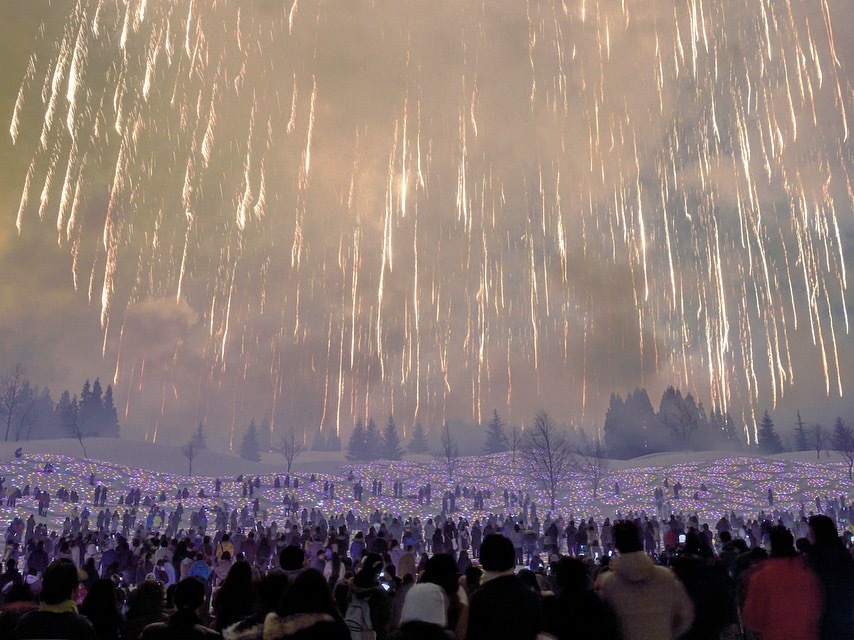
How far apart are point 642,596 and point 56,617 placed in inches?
166

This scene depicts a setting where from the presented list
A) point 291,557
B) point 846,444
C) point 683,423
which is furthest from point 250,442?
point 291,557

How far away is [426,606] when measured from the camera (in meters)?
4.29

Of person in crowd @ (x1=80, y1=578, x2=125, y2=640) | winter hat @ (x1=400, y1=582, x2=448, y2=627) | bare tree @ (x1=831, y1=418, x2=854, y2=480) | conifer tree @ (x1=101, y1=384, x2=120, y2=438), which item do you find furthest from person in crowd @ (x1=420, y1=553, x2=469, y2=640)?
conifer tree @ (x1=101, y1=384, x2=120, y2=438)

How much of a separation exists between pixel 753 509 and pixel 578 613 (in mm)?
51753

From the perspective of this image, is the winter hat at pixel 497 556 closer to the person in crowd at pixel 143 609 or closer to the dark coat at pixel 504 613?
the dark coat at pixel 504 613

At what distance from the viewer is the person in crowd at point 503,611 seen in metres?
4.53

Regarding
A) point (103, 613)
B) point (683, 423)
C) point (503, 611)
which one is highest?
point (683, 423)

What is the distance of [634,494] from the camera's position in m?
57.5

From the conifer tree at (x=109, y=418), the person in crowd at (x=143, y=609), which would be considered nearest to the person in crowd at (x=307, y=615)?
the person in crowd at (x=143, y=609)

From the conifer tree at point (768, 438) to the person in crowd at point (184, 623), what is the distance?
14608cm

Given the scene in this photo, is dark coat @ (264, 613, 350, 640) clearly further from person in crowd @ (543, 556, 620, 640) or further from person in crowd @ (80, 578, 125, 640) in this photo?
person in crowd @ (80, 578, 125, 640)

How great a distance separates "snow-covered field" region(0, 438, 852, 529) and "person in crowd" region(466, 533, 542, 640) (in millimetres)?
37953

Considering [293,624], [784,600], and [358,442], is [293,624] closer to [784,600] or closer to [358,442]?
[784,600]

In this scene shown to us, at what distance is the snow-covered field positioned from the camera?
48750mm
